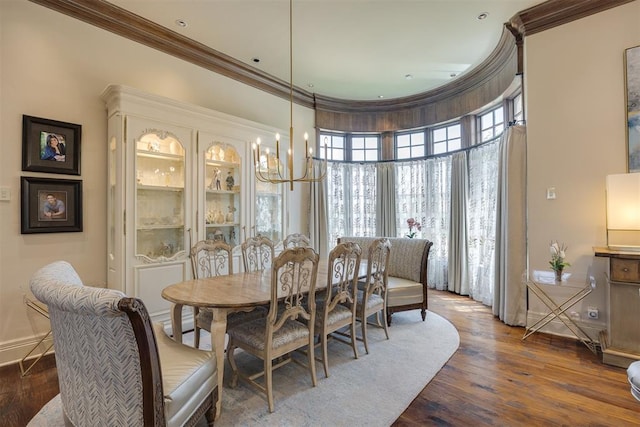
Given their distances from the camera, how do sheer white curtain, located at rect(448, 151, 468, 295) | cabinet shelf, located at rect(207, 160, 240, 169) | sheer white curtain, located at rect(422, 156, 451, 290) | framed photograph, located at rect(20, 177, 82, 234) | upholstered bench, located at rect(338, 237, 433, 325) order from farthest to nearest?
1. sheer white curtain, located at rect(422, 156, 451, 290)
2. sheer white curtain, located at rect(448, 151, 468, 295)
3. cabinet shelf, located at rect(207, 160, 240, 169)
4. upholstered bench, located at rect(338, 237, 433, 325)
5. framed photograph, located at rect(20, 177, 82, 234)

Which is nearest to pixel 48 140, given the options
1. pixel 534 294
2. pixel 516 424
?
pixel 516 424

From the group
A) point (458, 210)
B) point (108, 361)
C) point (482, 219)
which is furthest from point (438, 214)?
point (108, 361)

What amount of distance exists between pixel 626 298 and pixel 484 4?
3.02m

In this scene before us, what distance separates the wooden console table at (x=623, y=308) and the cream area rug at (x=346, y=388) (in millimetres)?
1257

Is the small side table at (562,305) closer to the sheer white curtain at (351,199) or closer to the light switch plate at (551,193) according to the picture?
the light switch plate at (551,193)

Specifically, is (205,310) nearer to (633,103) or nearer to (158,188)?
(158,188)

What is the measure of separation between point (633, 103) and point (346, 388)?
3.61 m

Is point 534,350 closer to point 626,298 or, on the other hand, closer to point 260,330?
point 626,298

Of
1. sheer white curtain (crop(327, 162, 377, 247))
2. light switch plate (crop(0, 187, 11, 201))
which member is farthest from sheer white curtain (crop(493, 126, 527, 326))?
light switch plate (crop(0, 187, 11, 201))

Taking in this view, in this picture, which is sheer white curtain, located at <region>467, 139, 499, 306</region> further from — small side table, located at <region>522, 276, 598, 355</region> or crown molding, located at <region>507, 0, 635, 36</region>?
crown molding, located at <region>507, 0, 635, 36</region>

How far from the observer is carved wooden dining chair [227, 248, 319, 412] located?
204 centimetres

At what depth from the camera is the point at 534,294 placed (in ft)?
11.2

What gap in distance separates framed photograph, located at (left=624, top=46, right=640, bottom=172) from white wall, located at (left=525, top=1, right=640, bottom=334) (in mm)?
45

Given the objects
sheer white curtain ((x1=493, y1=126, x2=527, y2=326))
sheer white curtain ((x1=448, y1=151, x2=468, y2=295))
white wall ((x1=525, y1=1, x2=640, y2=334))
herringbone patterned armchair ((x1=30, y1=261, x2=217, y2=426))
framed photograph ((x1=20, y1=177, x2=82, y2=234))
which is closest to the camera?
herringbone patterned armchair ((x1=30, y1=261, x2=217, y2=426))
